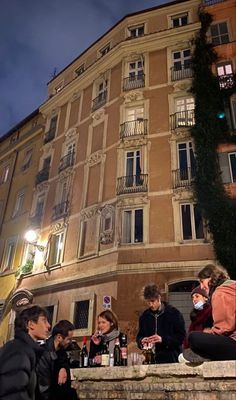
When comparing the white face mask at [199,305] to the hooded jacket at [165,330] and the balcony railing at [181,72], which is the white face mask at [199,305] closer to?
the hooded jacket at [165,330]

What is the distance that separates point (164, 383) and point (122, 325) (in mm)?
9629

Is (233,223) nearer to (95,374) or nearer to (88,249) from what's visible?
(88,249)

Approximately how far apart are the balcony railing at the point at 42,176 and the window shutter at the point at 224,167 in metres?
11.7

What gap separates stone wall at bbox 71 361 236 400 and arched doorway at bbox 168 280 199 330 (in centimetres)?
930

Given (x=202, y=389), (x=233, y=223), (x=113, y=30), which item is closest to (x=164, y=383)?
(x=202, y=389)

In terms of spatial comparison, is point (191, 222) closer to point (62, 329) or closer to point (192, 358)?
point (62, 329)

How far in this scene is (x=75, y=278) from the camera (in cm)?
1572

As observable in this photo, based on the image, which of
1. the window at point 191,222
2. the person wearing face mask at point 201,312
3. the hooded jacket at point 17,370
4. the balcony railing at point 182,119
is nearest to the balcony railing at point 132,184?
the window at point 191,222

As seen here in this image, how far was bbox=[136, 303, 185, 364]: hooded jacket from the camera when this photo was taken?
4.91 metres

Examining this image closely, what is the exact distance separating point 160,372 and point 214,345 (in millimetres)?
986

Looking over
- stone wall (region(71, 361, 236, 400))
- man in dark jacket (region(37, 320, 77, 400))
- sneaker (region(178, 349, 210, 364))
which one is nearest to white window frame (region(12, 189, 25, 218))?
man in dark jacket (region(37, 320, 77, 400))

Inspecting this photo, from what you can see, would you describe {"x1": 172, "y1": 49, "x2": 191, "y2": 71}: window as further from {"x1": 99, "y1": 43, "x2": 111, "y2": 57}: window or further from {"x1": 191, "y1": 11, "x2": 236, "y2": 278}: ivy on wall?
{"x1": 99, "y1": 43, "x2": 111, "y2": 57}: window

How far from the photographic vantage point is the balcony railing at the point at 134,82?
63.2 feet

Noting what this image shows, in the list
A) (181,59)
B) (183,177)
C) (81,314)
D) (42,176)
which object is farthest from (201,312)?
(42,176)
